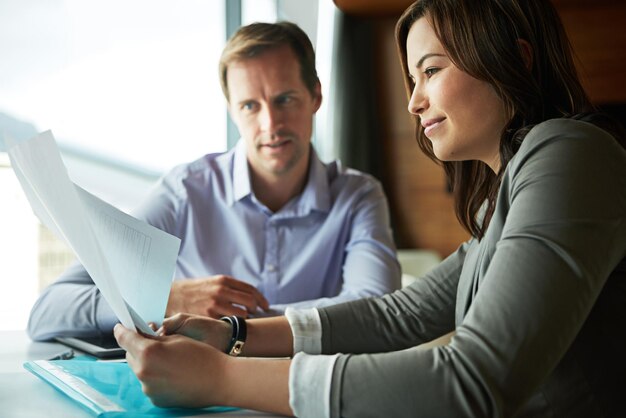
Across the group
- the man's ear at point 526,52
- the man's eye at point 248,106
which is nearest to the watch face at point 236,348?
the man's ear at point 526,52

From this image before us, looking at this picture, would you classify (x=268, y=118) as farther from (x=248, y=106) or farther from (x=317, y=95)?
(x=317, y=95)

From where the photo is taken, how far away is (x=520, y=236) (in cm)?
92

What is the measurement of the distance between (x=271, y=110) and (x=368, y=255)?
48cm

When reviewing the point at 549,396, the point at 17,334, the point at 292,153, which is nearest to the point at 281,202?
the point at 292,153

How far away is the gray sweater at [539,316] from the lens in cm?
87

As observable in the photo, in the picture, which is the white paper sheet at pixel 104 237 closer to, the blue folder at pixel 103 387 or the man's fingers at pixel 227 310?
the blue folder at pixel 103 387

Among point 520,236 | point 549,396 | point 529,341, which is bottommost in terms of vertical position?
point 549,396

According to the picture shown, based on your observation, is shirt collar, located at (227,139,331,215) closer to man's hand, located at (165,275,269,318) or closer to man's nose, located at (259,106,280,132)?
man's nose, located at (259,106,280,132)

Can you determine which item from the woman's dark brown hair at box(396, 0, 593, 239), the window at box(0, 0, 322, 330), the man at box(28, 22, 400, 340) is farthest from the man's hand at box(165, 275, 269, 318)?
the window at box(0, 0, 322, 330)

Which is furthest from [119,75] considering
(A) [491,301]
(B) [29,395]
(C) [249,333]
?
(A) [491,301]

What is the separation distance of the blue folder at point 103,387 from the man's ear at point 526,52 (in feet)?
2.24

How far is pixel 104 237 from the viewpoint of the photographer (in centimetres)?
109

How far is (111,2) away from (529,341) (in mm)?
2921

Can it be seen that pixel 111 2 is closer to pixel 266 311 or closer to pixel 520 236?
pixel 266 311
